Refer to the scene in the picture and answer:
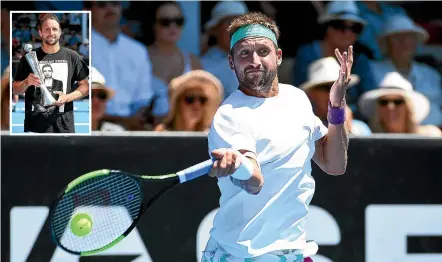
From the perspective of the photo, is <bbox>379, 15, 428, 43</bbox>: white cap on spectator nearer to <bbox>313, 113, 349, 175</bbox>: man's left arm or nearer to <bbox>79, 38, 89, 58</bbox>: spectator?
<bbox>79, 38, 89, 58</bbox>: spectator

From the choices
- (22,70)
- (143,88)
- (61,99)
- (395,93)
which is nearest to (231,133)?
(61,99)

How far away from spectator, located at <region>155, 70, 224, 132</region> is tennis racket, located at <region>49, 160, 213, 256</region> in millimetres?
2215

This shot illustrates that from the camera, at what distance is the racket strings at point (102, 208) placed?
4.41 meters

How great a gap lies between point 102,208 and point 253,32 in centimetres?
101

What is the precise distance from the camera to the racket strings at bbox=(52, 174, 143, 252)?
4.41m

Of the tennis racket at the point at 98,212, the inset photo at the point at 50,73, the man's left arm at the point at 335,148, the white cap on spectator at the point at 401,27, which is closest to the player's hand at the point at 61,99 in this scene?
the inset photo at the point at 50,73

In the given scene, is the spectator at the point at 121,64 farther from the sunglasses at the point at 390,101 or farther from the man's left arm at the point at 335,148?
the man's left arm at the point at 335,148

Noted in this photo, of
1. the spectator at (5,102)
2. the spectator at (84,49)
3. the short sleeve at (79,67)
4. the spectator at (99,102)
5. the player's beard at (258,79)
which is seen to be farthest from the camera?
the spectator at (99,102)

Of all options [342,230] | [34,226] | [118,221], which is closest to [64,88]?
[34,226]

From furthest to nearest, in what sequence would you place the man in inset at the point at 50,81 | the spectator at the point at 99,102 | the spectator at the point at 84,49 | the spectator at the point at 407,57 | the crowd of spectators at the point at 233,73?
the spectator at the point at 407,57, the crowd of spectators at the point at 233,73, the spectator at the point at 99,102, the spectator at the point at 84,49, the man in inset at the point at 50,81

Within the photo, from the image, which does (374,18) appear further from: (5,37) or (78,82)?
(78,82)

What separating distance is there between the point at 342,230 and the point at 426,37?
2251 mm

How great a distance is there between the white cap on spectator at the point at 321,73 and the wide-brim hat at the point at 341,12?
1.71ft

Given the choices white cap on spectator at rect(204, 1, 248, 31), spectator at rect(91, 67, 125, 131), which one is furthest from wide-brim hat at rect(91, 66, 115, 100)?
white cap on spectator at rect(204, 1, 248, 31)
